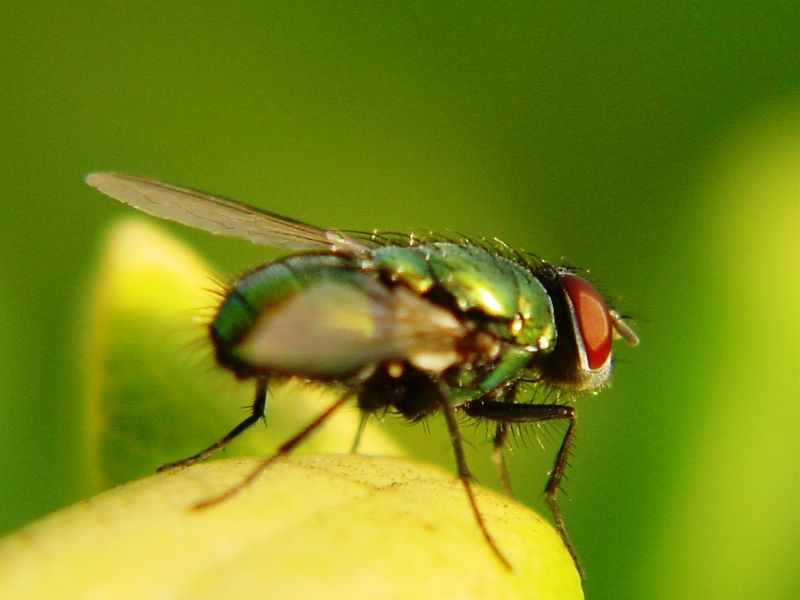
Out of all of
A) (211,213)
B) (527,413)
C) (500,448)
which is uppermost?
(211,213)

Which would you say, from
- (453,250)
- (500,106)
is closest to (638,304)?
(453,250)

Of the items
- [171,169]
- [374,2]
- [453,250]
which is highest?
[374,2]

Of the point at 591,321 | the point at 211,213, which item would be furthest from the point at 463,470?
the point at 211,213

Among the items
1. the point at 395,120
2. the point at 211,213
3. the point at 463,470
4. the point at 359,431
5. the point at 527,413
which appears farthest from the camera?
the point at 395,120

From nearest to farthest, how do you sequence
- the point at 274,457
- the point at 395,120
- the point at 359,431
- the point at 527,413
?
the point at 274,457
the point at 359,431
the point at 527,413
the point at 395,120

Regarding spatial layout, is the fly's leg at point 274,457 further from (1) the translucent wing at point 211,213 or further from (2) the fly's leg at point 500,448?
(2) the fly's leg at point 500,448

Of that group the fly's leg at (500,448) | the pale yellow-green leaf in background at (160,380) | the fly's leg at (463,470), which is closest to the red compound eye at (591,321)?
the fly's leg at (500,448)

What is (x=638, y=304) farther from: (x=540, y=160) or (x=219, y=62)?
(x=219, y=62)

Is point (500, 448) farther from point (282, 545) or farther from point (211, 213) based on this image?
point (282, 545)

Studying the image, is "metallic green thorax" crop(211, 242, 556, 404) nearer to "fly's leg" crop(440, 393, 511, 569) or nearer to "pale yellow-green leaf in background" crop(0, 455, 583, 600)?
"fly's leg" crop(440, 393, 511, 569)
